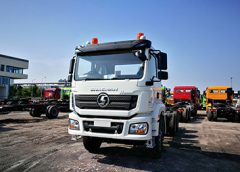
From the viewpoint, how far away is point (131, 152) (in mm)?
5594

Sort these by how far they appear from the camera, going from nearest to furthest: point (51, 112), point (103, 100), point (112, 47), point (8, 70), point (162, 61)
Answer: point (103, 100) < point (112, 47) < point (162, 61) < point (51, 112) < point (8, 70)

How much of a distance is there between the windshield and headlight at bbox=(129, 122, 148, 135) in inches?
42.1

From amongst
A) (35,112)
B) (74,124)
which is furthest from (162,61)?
(35,112)

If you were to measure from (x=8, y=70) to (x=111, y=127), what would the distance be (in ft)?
203

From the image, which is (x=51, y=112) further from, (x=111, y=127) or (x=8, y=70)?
(x=8, y=70)

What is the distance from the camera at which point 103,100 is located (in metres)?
4.43

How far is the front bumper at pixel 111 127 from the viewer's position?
408 cm

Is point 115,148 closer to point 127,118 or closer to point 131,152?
point 131,152

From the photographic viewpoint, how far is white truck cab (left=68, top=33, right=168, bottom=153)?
165 inches

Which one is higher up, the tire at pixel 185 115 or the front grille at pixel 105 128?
the front grille at pixel 105 128

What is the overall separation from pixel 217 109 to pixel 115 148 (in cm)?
1085

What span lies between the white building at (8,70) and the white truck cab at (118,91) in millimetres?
53574

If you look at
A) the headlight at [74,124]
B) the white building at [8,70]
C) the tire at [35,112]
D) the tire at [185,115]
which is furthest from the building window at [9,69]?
the headlight at [74,124]

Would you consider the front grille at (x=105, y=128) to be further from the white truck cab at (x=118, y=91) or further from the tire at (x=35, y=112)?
the tire at (x=35, y=112)
